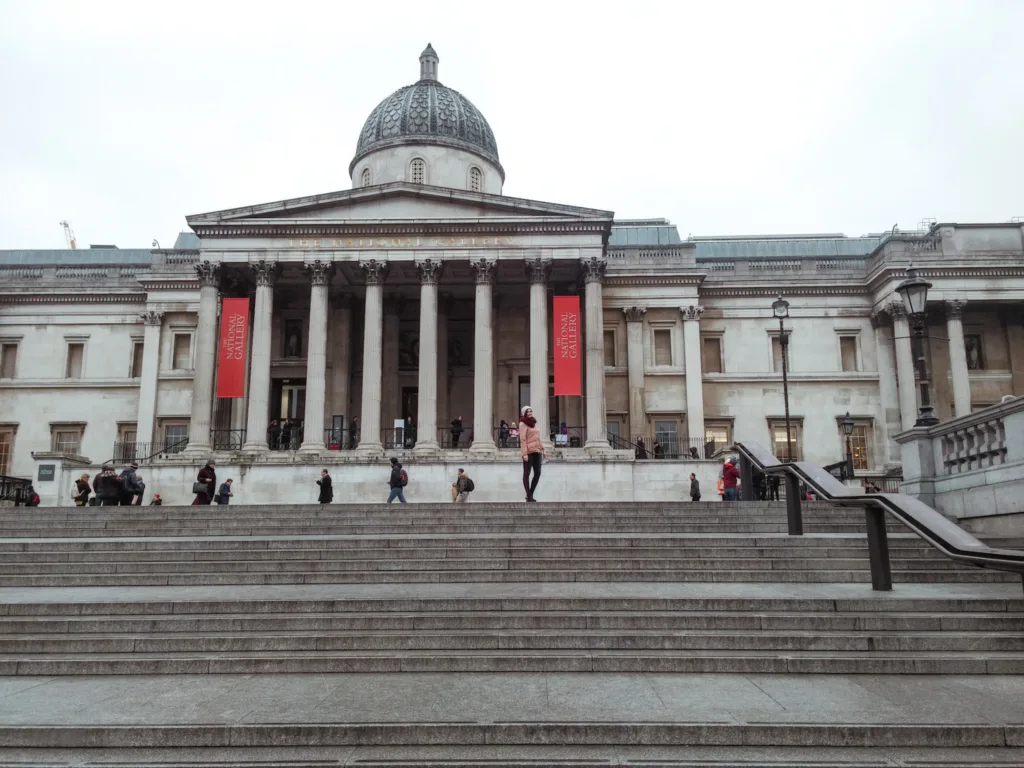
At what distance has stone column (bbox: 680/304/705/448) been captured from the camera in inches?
1430

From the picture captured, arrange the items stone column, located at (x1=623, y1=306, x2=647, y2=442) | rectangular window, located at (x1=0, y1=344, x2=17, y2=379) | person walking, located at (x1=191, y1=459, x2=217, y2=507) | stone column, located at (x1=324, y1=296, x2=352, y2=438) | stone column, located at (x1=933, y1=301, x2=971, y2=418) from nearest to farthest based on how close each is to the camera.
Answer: person walking, located at (x1=191, y1=459, x2=217, y2=507) → stone column, located at (x1=324, y1=296, x2=352, y2=438) → stone column, located at (x1=933, y1=301, x2=971, y2=418) → stone column, located at (x1=623, y1=306, x2=647, y2=442) → rectangular window, located at (x1=0, y1=344, x2=17, y2=379)

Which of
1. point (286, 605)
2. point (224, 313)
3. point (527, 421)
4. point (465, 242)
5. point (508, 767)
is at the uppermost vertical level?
point (465, 242)

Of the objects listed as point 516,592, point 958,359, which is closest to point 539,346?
point 958,359

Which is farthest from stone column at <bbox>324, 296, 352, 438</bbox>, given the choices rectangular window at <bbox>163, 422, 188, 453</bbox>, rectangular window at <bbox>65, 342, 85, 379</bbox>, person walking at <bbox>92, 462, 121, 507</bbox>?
rectangular window at <bbox>65, 342, 85, 379</bbox>

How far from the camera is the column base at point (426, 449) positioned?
2917cm

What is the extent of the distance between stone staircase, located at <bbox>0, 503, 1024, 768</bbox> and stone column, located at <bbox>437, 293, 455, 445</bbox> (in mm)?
20583

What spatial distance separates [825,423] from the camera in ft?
123

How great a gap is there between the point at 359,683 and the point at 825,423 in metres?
34.3

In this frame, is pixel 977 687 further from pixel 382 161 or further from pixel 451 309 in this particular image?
pixel 382 161

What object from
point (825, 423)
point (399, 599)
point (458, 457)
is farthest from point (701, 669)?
point (825, 423)

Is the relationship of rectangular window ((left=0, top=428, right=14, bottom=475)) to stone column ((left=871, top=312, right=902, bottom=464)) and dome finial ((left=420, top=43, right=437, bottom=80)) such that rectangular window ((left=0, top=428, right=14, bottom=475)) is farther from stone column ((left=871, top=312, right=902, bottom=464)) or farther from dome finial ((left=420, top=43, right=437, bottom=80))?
stone column ((left=871, top=312, right=902, bottom=464))

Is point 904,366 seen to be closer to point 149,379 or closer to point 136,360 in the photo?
point 149,379

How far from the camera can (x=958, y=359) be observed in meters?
35.5

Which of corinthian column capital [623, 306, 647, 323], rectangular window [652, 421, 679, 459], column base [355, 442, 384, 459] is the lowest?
column base [355, 442, 384, 459]
